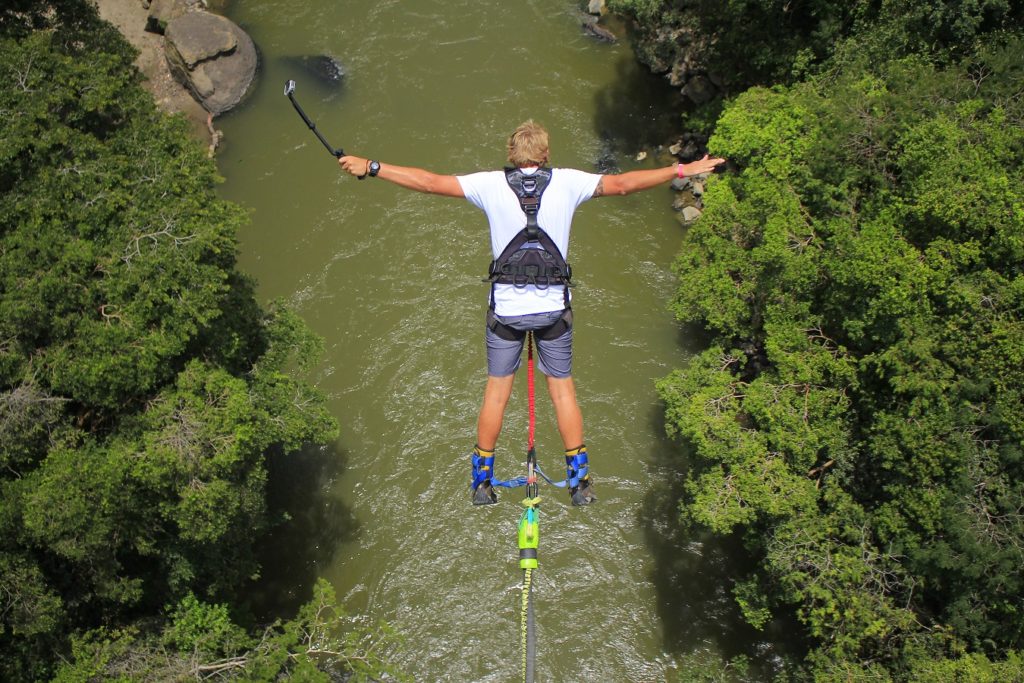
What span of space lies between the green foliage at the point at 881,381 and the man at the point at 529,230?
568 centimetres

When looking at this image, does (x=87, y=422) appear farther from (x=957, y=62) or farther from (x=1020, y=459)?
(x=957, y=62)

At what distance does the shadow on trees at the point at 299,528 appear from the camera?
16.0 metres

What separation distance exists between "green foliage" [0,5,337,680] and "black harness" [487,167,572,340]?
6078mm

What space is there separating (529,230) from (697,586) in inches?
394

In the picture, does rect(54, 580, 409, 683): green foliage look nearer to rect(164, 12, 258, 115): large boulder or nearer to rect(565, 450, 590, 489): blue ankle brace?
rect(565, 450, 590, 489): blue ankle brace

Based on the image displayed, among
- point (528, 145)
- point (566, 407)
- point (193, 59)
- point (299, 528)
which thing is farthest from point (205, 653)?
point (193, 59)

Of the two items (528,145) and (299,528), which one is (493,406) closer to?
(528,145)

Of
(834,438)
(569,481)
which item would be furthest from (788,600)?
(569,481)

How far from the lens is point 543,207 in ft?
24.0

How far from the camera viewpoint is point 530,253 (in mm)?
7461

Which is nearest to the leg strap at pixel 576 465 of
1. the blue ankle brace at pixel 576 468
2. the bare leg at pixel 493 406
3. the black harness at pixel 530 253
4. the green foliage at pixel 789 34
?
the blue ankle brace at pixel 576 468

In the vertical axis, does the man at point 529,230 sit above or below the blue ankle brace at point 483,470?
above

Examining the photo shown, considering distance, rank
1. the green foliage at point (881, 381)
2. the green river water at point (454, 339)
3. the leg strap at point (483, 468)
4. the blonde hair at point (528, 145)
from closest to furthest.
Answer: the blonde hair at point (528, 145) < the leg strap at point (483, 468) < the green foliage at point (881, 381) < the green river water at point (454, 339)

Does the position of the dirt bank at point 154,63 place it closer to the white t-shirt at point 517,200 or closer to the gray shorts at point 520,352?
the gray shorts at point 520,352
